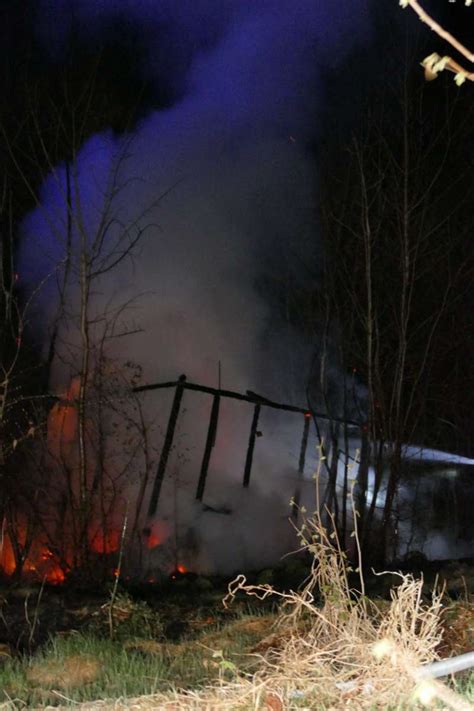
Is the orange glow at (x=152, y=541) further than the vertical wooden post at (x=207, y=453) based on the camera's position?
No

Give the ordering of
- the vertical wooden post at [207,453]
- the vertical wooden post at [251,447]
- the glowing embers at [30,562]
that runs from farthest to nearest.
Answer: the vertical wooden post at [251,447] < the vertical wooden post at [207,453] < the glowing embers at [30,562]

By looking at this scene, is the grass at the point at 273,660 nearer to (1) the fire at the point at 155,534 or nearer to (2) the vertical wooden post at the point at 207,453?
(1) the fire at the point at 155,534

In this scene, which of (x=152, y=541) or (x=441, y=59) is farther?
(x=152, y=541)

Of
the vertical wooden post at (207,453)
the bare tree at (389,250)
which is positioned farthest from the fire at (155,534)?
the bare tree at (389,250)

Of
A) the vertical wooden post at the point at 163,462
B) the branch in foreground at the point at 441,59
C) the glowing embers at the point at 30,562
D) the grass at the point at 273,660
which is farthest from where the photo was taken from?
the vertical wooden post at the point at 163,462

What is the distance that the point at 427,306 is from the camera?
13.1 m

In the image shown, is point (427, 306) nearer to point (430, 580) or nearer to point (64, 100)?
point (430, 580)

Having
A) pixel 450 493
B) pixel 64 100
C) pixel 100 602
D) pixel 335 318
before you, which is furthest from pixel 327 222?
pixel 450 493

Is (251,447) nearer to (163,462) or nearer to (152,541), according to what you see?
(163,462)

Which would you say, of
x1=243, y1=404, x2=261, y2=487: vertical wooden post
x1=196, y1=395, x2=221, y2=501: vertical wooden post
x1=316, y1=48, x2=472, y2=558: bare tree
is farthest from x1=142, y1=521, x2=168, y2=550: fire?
x1=316, y1=48, x2=472, y2=558: bare tree

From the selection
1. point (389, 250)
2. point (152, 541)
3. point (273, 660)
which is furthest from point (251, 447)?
point (273, 660)

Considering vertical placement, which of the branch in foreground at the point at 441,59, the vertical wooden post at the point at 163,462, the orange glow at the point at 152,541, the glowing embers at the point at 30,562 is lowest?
the glowing embers at the point at 30,562

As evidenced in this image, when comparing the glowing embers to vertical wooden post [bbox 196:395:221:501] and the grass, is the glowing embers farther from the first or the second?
vertical wooden post [bbox 196:395:221:501]

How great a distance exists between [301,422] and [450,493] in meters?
4.64
